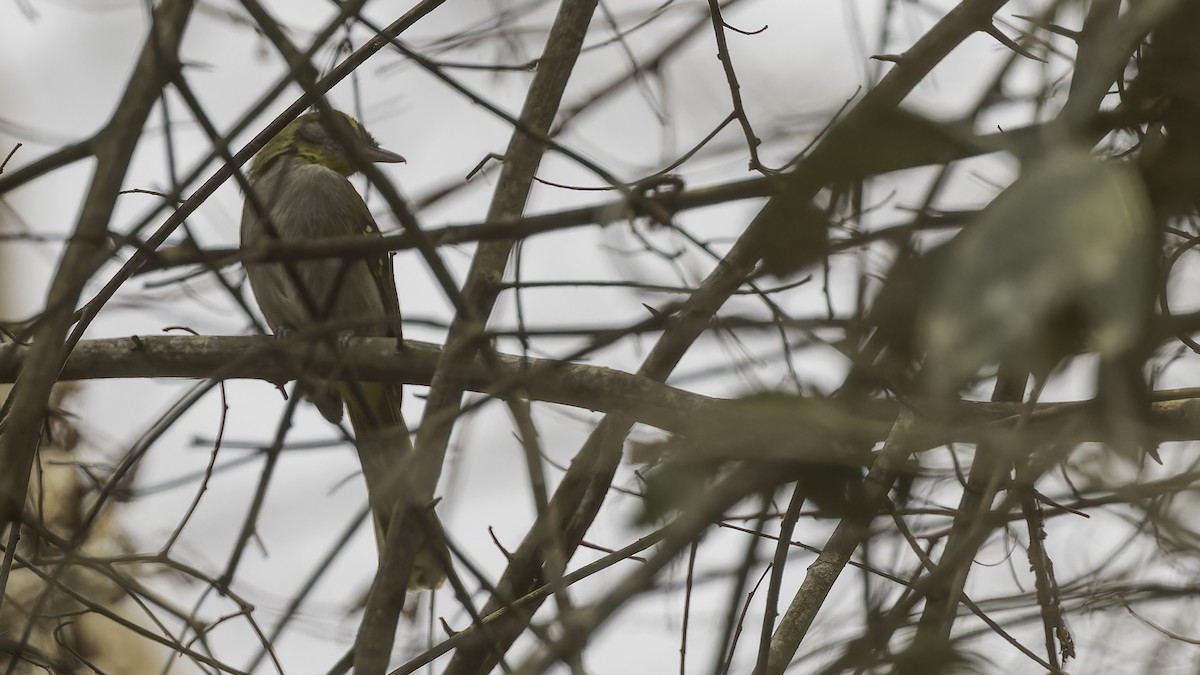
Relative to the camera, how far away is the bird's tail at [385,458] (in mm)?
1759

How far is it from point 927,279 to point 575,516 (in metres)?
2.12

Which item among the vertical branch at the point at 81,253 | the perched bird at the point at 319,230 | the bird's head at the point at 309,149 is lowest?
the vertical branch at the point at 81,253

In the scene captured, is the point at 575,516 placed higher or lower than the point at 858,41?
lower

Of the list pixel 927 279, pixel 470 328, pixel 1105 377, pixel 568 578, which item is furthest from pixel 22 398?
pixel 1105 377

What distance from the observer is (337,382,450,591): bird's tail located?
176 cm

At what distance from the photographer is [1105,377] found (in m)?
0.73

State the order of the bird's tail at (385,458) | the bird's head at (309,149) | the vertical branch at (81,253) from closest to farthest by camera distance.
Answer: the vertical branch at (81,253)
the bird's tail at (385,458)
the bird's head at (309,149)

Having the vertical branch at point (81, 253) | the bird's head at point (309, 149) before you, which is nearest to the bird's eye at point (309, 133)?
the bird's head at point (309, 149)

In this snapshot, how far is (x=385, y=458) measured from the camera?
10.4ft

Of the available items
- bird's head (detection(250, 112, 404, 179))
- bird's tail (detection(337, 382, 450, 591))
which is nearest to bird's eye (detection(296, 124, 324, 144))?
bird's head (detection(250, 112, 404, 179))

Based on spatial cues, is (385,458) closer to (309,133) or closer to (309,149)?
(309,149)

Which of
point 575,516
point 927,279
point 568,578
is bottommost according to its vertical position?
point 927,279

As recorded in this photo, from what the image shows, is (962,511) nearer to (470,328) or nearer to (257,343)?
(470,328)

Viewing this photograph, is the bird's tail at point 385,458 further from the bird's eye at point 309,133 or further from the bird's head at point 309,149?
the bird's eye at point 309,133
